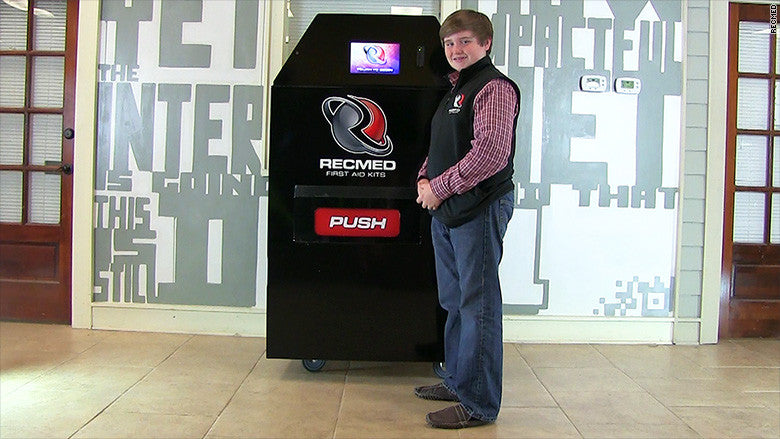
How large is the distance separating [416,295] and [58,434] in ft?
4.76

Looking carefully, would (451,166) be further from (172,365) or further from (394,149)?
(172,365)

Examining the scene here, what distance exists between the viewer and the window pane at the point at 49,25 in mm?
3848

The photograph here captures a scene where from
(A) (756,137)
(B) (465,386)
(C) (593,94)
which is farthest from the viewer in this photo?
(A) (756,137)

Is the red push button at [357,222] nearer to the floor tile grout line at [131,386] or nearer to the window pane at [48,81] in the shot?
the floor tile grout line at [131,386]

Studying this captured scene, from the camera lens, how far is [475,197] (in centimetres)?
246

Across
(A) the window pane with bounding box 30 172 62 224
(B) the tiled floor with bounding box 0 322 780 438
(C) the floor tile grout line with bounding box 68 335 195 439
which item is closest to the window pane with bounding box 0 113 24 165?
(A) the window pane with bounding box 30 172 62 224

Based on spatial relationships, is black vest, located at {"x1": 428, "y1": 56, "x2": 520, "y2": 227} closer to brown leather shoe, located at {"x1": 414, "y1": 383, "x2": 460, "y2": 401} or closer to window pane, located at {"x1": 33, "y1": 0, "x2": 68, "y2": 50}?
brown leather shoe, located at {"x1": 414, "y1": 383, "x2": 460, "y2": 401}

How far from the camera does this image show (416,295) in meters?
2.98

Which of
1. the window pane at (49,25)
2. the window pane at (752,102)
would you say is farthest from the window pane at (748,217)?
the window pane at (49,25)

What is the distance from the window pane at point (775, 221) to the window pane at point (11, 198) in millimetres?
4410

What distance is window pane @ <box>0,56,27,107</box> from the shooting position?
12.9ft

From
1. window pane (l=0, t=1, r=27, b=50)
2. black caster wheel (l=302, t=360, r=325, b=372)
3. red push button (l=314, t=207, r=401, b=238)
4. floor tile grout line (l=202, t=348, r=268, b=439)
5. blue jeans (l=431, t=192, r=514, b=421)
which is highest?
window pane (l=0, t=1, r=27, b=50)

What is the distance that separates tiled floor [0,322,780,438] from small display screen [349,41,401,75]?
136 centimetres

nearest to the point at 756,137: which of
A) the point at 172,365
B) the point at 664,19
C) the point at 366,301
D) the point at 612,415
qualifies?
the point at 664,19
